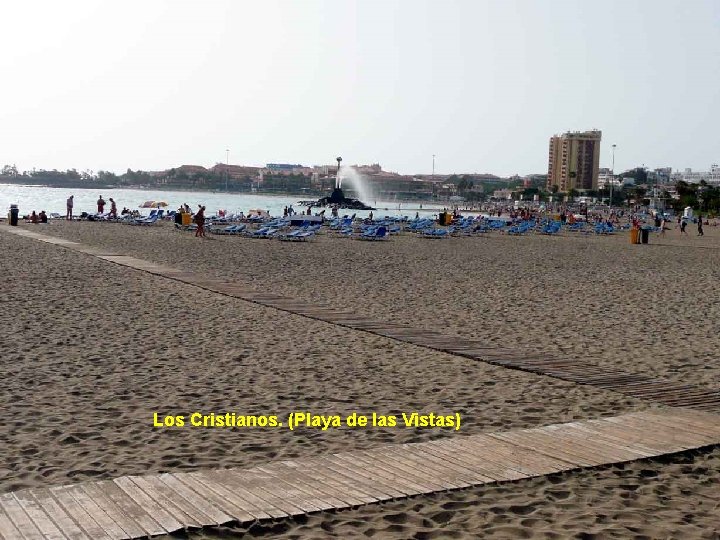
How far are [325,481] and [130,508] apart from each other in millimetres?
976

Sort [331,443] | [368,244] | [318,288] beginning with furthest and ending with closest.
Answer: [368,244] < [318,288] < [331,443]

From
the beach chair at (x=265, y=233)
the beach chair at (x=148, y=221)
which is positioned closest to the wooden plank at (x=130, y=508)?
the beach chair at (x=265, y=233)

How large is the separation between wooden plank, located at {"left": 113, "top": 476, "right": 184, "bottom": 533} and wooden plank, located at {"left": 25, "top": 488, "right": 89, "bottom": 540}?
32 centimetres

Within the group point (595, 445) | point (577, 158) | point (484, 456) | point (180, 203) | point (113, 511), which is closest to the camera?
point (113, 511)

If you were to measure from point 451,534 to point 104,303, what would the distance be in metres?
7.56

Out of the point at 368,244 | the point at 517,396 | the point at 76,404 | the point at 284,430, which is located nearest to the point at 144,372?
the point at 76,404

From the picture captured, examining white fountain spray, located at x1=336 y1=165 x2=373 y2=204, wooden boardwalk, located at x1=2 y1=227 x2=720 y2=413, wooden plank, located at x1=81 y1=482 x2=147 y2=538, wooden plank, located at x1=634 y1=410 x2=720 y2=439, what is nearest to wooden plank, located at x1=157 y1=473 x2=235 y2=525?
wooden plank, located at x1=81 y1=482 x2=147 y2=538

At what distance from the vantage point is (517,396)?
246 inches

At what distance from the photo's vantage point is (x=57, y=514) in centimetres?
368

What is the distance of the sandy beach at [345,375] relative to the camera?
13.3ft

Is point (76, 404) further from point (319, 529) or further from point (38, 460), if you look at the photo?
point (319, 529)

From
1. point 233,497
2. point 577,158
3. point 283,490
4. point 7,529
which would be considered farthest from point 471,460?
point 577,158

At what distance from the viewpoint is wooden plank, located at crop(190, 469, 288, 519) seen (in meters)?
3.84

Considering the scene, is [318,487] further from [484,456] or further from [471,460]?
[484,456]
